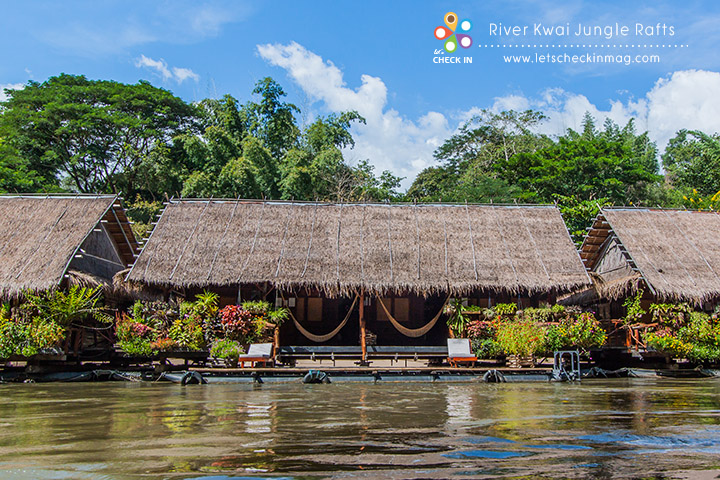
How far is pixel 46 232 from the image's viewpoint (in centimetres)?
1694

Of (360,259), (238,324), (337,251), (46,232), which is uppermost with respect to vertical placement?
(46,232)

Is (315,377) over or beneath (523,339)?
beneath

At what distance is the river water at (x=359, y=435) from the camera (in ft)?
15.3

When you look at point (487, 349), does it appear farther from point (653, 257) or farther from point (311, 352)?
point (653, 257)

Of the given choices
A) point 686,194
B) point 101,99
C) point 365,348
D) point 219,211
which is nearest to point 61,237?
point 219,211

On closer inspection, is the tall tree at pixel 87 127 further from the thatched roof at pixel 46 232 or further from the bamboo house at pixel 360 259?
the bamboo house at pixel 360 259

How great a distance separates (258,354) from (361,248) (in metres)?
4.56

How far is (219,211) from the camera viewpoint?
18.5 metres

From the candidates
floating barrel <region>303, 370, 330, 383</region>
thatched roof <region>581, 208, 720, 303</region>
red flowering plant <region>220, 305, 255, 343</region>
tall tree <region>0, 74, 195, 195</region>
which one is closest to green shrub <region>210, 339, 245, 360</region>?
red flowering plant <region>220, 305, 255, 343</region>

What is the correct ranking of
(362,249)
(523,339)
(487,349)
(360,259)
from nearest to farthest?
(523,339), (487,349), (360,259), (362,249)

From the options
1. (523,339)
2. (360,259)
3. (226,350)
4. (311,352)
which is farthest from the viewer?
(360,259)

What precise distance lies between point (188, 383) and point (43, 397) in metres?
3.25

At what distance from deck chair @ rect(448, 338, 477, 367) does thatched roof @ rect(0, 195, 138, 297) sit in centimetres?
942

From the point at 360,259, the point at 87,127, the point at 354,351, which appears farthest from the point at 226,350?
the point at 87,127
